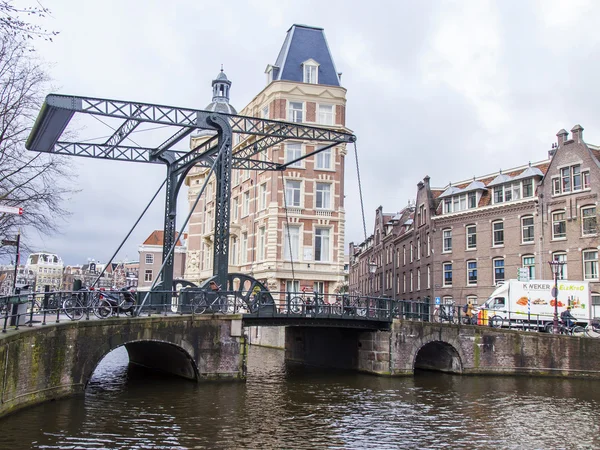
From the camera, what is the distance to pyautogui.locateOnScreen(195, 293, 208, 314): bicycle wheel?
20.7 metres

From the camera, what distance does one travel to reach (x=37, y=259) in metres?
159

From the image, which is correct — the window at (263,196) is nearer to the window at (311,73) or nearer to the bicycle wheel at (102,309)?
the window at (311,73)

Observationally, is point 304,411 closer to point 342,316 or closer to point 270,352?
point 342,316

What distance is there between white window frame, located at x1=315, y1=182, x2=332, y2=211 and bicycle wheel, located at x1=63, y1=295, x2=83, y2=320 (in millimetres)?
19924

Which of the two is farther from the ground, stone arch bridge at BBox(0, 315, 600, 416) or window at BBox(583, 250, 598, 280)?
window at BBox(583, 250, 598, 280)

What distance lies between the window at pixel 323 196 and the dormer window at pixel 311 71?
257 inches

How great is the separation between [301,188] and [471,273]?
13507 millimetres

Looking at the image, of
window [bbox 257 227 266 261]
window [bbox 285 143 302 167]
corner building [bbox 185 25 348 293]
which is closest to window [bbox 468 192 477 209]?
corner building [bbox 185 25 348 293]

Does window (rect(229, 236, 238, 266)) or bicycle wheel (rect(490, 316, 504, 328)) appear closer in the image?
bicycle wheel (rect(490, 316, 504, 328))

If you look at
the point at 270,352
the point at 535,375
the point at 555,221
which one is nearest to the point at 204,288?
the point at 535,375

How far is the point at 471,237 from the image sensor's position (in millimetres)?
42750

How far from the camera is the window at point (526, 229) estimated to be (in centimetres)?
3866

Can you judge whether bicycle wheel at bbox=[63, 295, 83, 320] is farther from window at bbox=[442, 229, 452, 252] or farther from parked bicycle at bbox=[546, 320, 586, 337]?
window at bbox=[442, 229, 452, 252]

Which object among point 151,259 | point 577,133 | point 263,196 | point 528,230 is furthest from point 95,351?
point 151,259
